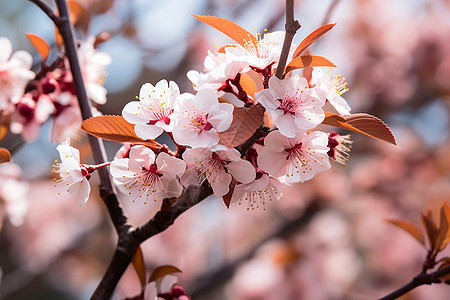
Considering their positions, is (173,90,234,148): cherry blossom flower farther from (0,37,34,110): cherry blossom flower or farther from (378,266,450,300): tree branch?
(0,37,34,110): cherry blossom flower

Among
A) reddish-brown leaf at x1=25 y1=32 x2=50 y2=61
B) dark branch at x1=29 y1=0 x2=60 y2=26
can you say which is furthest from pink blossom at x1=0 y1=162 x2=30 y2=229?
dark branch at x1=29 y1=0 x2=60 y2=26

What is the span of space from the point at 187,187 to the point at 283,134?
17 cm

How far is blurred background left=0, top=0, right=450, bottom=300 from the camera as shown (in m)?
2.48

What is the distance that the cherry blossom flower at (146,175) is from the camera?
2.00 ft

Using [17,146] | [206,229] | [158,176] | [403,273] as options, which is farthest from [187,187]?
[403,273]

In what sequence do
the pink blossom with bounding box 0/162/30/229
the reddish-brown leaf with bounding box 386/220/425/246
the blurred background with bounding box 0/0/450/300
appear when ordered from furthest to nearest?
the blurred background with bounding box 0/0/450/300 → the pink blossom with bounding box 0/162/30/229 → the reddish-brown leaf with bounding box 386/220/425/246

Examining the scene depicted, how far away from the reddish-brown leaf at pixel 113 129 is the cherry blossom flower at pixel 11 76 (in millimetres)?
438

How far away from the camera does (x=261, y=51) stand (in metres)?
0.64

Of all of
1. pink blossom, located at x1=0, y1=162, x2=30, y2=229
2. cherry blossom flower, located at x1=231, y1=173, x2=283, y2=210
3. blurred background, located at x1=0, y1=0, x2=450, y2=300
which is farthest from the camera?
blurred background, located at x1=0, y1=0, x2=450, y2=300

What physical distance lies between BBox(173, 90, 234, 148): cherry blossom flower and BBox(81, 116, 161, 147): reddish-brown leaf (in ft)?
0.19

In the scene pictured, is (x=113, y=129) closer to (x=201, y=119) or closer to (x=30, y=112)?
(x=201, y=119)

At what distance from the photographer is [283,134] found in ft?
1.84

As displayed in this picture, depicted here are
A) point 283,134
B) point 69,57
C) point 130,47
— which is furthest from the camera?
point 130,47

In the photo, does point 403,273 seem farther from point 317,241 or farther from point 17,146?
point 17,146
